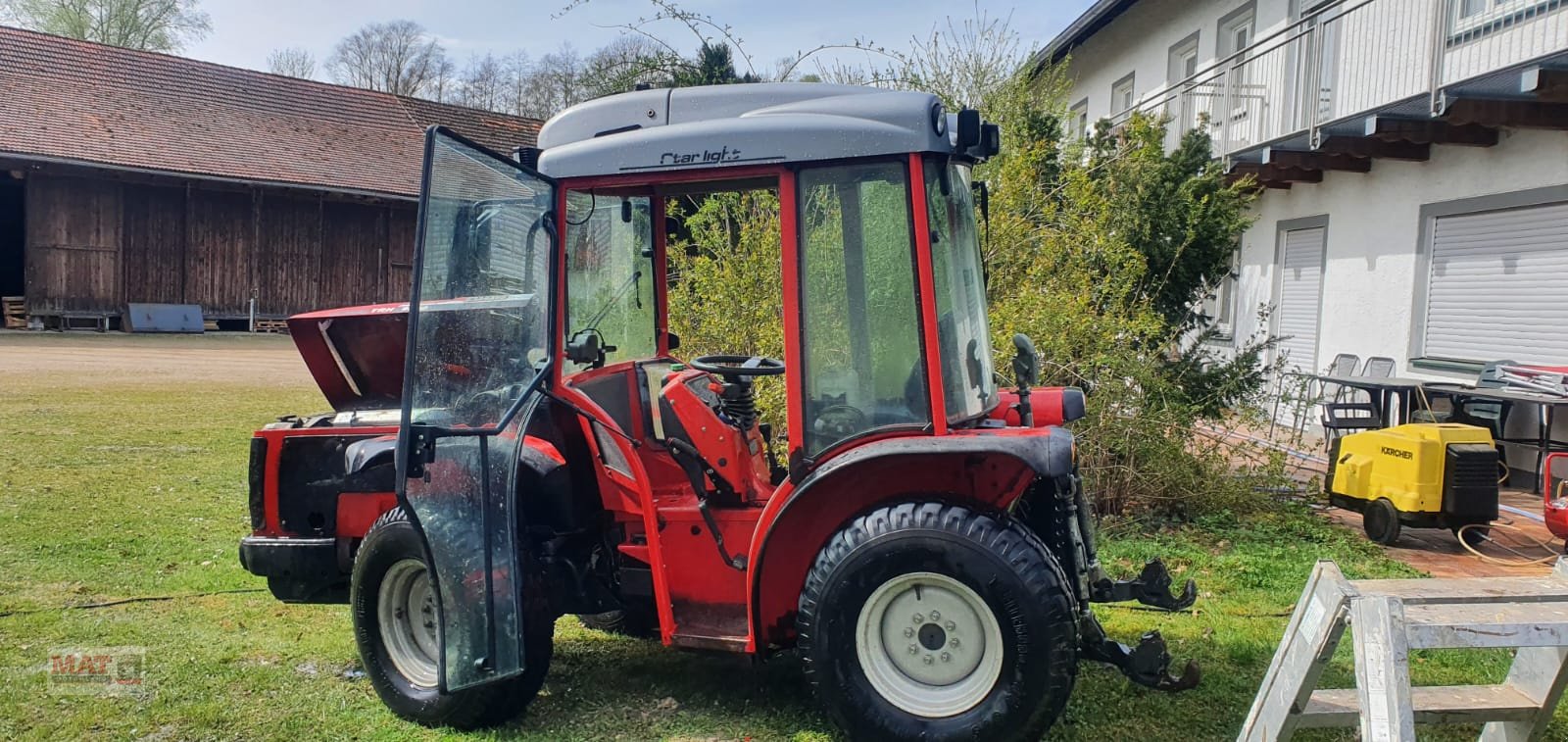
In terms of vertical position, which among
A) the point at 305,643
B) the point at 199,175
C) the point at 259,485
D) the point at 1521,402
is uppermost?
the point at 199,175

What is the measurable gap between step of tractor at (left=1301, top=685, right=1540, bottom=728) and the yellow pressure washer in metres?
3.71

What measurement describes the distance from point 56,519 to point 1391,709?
739 centimetres

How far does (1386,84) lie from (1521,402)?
11.3 ft

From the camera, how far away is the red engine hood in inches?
163

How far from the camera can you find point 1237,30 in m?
13.8

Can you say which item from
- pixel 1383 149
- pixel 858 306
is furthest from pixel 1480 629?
pixel 1383 149

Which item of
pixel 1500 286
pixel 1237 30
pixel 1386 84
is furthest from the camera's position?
pixel 1237 30

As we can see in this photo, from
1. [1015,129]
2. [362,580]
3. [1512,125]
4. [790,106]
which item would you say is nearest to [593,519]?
[362,580]

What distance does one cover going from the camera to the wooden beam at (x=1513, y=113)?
8.03m

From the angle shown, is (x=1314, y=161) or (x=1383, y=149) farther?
(x=1314, y=161)

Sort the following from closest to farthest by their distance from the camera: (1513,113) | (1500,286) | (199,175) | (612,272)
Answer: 1. (612,272)
2. (1513,113)
3. (1500,286)
4. (199,175)

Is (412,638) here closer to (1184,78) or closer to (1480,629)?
(1480,629)

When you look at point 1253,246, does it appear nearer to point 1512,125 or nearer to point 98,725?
point 1512,125

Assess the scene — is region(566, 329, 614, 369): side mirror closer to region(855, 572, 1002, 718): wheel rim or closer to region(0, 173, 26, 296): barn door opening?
region(855, 572, 1002, 718): wheel rim
